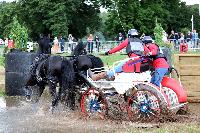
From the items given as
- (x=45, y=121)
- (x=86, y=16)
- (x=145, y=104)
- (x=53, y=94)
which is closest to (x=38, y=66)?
(x=53, y=94)

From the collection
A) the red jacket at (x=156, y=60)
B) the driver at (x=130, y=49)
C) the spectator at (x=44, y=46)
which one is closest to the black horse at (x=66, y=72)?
the driver at (x=130, y=49)

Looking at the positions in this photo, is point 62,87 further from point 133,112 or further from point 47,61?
point 133,112

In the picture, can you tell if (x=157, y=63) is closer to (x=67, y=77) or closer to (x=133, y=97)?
(x=133, y=97)

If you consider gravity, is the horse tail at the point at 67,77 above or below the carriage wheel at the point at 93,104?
above

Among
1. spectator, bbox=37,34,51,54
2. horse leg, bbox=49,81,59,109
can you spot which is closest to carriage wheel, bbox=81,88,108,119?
horse leg, bbox=49,81,59,109

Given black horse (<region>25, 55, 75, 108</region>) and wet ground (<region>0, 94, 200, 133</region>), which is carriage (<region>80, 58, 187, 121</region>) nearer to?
wet ground (<region>0, 94, 200, 133</region>)

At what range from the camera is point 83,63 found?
11969 millimetres

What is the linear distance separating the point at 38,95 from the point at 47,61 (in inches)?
78.6

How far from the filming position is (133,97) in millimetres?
10602

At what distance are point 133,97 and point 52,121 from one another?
175cm

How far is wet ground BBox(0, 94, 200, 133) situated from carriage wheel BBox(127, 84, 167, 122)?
308 millimetres

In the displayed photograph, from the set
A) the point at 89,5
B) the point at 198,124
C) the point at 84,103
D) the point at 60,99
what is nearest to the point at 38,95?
the point at 60,99

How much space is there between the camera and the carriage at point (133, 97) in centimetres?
1038

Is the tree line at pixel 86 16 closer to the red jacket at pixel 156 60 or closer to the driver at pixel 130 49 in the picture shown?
the driver at pixel 130 49
